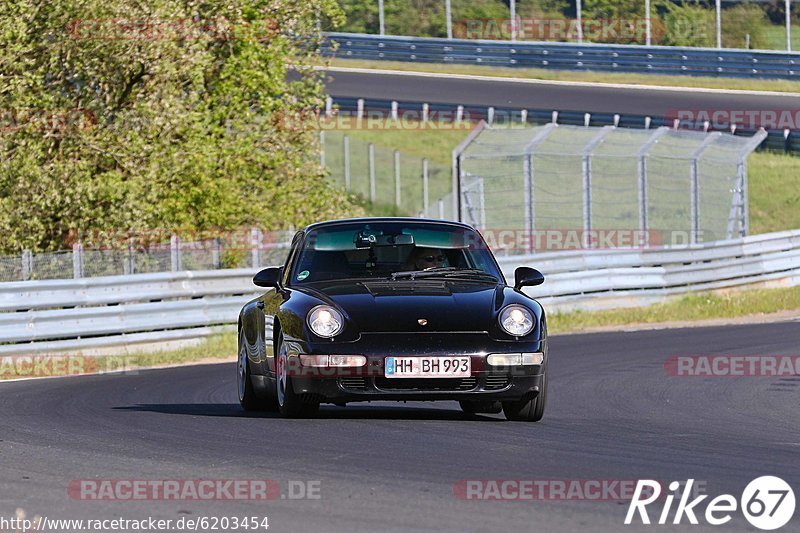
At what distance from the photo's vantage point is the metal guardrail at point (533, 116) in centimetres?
3603

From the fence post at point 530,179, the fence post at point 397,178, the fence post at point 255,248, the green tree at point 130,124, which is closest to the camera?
the green tree at point 130,124

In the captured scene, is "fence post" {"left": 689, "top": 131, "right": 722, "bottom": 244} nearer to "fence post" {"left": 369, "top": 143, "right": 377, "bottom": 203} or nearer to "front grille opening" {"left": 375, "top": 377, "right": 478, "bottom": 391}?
"fence post" {"left": 369, "top": 143, "right": 377, "bottom": 203}

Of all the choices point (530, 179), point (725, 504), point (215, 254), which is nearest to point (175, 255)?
point (215, 254)

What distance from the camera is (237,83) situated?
85.3ft

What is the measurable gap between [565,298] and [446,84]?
22.5 meters

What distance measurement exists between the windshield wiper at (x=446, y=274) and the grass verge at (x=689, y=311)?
39.0 feet

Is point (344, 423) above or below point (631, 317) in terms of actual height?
above

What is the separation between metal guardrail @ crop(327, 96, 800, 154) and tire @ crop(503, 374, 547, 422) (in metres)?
24.8

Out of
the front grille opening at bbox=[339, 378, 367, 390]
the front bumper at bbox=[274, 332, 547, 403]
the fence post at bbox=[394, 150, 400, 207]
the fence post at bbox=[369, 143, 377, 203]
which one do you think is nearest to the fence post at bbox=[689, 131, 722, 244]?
the fence post at bbox=[394, 150, 400, 207]

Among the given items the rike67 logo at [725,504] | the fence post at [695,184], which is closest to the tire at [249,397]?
the rike67 logo at [725,504]

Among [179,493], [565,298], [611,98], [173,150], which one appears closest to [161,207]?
[173,150]

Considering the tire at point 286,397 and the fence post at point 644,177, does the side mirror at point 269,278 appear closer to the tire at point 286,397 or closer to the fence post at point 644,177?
the tire at point 286,397

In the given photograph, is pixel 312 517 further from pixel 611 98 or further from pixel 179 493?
pixel 611 98

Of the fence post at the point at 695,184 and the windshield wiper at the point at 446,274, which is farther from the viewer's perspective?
the fence post at the point at 695,184
